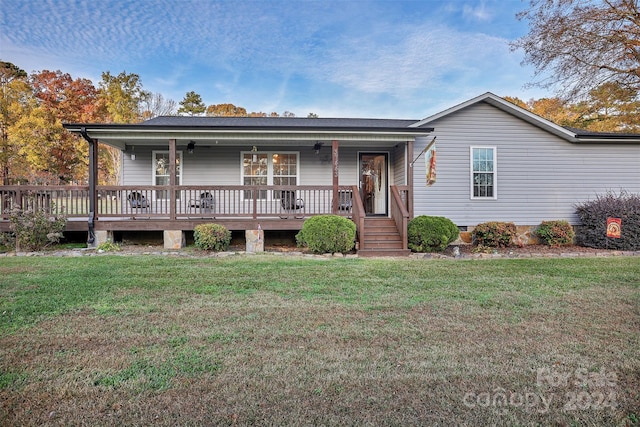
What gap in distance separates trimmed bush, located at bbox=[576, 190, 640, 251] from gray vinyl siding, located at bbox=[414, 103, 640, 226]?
43 cm

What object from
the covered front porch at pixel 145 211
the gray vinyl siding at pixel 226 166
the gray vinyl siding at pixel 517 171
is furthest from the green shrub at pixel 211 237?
the gray vinyl siding at pixel 517 171

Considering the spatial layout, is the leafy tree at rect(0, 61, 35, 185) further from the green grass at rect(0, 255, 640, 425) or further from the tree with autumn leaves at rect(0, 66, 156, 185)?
the green grass at rect(0, 255, 640, 425)

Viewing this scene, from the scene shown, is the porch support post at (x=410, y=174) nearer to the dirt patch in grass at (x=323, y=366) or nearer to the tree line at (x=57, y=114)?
the dirt patch in grass at (x=323, y=366)

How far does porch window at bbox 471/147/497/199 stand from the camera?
35.6ft

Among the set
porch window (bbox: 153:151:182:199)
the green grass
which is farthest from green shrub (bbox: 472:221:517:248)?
porch window (bbox: 153:151:182:199)

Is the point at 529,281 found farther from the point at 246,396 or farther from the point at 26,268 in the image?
the point at 26,268

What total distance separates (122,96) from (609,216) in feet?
84.7

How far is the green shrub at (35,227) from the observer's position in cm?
844

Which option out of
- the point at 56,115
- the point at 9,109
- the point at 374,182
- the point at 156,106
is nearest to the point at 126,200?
the point at 374,182

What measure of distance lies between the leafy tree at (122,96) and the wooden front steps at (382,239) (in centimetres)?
2023

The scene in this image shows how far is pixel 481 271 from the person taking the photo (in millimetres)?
6746

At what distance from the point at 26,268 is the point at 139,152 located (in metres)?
5.87

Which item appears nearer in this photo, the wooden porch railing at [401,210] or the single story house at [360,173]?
the wooden porch railing at [401,210]

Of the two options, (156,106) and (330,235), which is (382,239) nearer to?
(330,235)
